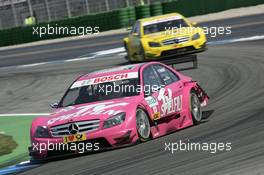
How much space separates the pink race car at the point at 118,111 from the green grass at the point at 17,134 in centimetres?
92

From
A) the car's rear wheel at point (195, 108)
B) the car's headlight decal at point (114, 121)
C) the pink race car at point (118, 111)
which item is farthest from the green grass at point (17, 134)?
the car's rear wheel at point (195, 108)

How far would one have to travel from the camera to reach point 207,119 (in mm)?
12383

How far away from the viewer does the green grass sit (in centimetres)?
1098

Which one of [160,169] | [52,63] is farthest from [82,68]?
[160,169]

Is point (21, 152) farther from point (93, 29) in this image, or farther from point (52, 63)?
point (93, 29)

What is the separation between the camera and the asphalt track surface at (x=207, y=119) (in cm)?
808

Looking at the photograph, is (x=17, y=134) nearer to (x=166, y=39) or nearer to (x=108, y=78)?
(x=108, y=78)

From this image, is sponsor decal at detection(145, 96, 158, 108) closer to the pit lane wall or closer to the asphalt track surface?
the asphalt track surface

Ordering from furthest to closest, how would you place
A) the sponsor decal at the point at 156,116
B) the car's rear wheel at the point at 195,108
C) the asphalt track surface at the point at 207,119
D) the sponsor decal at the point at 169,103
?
the car's rear wheel at the point at 195,108, the sponsor decal at the point at 169,103, the sponsor decal at the point at 156,116, the asphalt track surface at the point at 207,119

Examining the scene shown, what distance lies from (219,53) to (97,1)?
2551 cm

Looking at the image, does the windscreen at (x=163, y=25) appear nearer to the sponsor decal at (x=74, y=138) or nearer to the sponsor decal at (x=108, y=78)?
the sponsor decal at (x=108, y=78)

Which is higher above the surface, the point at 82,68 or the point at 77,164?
the point at 77,164

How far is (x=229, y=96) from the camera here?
1500 cm

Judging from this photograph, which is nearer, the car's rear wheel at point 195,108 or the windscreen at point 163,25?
the car's rear wheel at point 195,108
